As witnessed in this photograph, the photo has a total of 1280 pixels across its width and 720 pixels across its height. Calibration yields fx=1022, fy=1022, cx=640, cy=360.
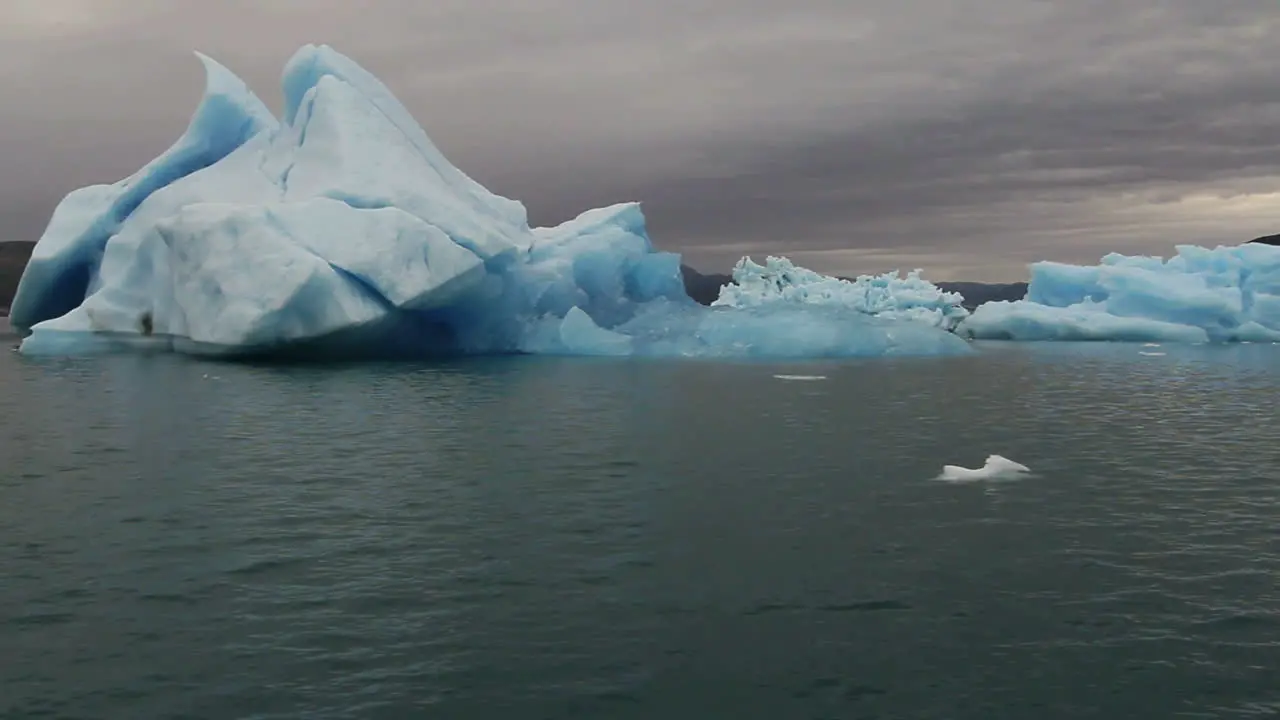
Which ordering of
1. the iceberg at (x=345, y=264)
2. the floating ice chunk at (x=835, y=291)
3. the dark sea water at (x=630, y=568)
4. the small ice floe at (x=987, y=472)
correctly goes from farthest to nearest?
1. the floating ice chunk at (x=835, y=291)
2. the iceberg at (x=345, y=264)
3. the small ice floe at (x=987, y=472)
4. the dark sea water at (x=630, y=568)

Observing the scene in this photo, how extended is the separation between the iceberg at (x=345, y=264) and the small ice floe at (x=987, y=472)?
55.5 ft

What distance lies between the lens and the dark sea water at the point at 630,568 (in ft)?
19.6

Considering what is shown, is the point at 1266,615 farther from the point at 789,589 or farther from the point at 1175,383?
the point at 1175,383

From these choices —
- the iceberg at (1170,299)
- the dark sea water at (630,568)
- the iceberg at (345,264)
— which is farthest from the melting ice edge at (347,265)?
the iceberg at (1170,299)

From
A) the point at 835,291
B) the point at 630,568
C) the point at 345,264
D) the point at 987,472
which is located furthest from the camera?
the point at 835,291

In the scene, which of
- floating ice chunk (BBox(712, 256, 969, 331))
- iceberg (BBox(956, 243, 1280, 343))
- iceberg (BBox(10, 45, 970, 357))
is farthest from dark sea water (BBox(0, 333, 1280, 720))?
iceberg (BBox(956, 243, 1280, 343))

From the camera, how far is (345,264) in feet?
85.3

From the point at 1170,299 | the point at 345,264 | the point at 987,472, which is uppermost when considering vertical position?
the point at 345,264

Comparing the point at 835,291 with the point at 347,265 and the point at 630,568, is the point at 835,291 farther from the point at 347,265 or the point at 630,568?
the point at 630,568

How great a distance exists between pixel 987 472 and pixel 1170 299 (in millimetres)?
36092

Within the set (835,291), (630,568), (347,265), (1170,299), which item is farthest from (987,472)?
(1170,299)

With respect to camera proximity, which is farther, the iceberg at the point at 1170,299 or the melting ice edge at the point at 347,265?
the iceberg at the point at 1170,299

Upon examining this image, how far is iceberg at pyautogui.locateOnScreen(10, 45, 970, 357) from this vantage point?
26.3 m

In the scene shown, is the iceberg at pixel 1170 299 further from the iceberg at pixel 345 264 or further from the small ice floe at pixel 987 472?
the small ice floe at pixel 987 472
